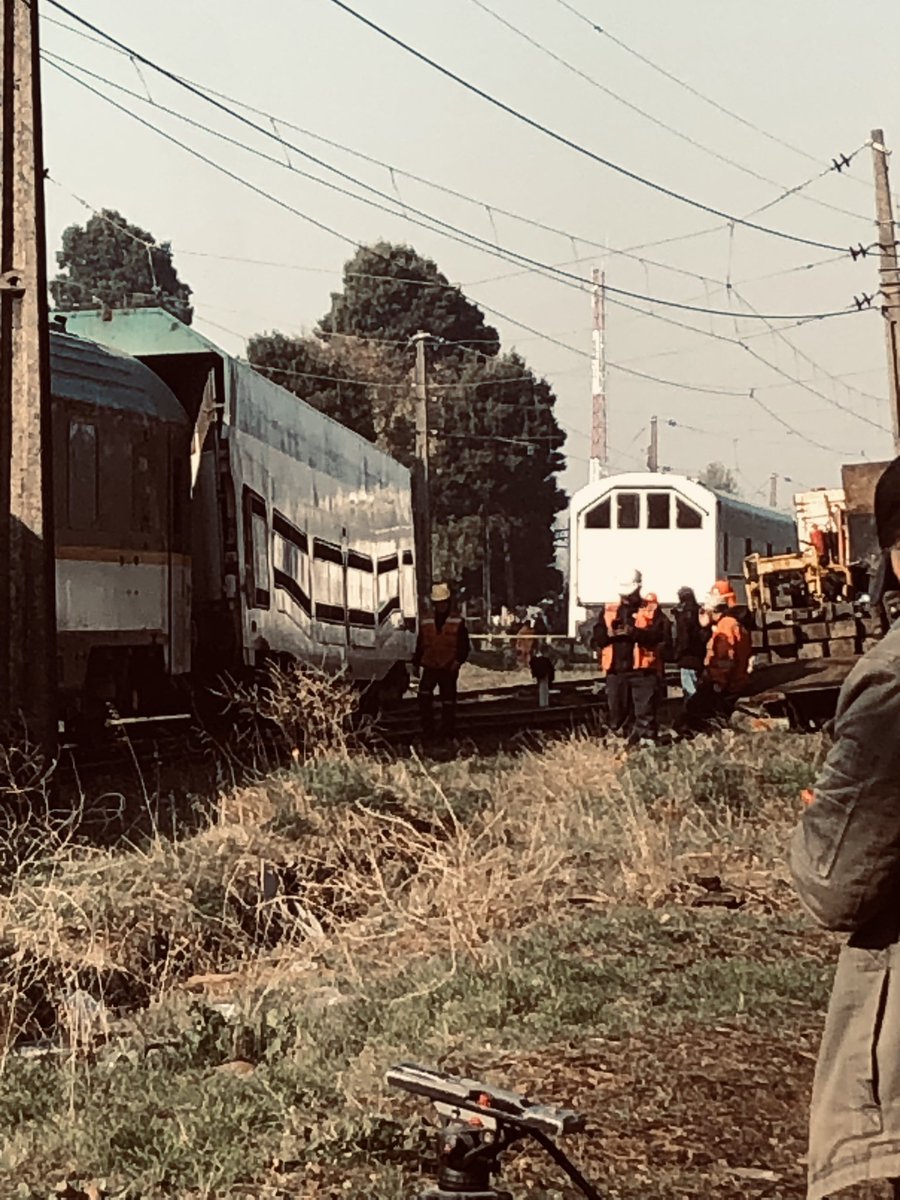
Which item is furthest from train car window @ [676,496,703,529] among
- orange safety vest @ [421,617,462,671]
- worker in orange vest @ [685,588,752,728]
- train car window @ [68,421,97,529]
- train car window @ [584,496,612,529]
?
train car window @ [68,421,97,529]

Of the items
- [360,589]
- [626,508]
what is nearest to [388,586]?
[360,589]

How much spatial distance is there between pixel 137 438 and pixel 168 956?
8401mm

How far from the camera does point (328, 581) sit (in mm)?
23203

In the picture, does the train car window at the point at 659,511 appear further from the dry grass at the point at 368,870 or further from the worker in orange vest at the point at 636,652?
the dry grass at the point at 368,870

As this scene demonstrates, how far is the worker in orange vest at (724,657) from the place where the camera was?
19969mm

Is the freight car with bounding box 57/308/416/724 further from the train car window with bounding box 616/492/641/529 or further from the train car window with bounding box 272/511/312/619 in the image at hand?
the train car window with bounding box 616/492/641/529

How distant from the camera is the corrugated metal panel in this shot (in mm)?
16547

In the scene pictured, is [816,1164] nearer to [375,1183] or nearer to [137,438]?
[375,1183]

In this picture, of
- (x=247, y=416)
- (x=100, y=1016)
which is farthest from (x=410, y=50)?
(x=100, y=1016)

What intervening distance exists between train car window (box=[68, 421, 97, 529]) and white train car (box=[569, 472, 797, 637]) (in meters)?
22.4

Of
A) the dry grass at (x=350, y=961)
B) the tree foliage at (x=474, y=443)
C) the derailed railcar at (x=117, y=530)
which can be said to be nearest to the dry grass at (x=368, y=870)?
the dry grass at (x=350, y=961)

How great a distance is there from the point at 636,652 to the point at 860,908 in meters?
15.9

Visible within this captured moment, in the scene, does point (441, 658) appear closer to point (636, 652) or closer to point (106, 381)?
point (636, 652)

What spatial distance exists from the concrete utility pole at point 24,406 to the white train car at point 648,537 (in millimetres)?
25932
